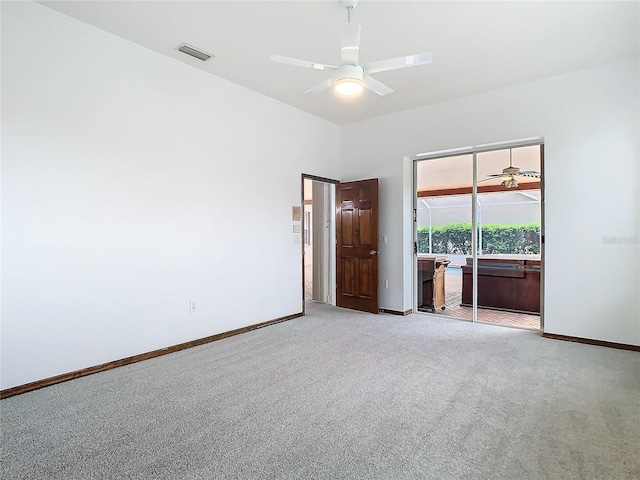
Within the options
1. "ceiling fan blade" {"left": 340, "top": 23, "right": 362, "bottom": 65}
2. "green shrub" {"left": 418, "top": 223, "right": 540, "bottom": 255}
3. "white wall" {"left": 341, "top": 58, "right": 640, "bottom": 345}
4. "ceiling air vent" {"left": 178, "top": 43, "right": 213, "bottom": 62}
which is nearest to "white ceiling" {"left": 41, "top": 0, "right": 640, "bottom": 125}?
"ceiling air vent" {"left": 178, "top": 43, "right": 213, "bottom": 62}

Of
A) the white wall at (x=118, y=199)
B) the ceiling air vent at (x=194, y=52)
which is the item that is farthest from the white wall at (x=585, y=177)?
the ceiling air vent at (x=194, y=52)

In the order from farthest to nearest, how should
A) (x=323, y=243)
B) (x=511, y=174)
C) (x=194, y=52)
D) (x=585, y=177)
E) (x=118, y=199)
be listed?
(x=323, y=243) → (x=511, y=174) → (x=585, y=177) → (x=194, y=52) → (x=118, y=199)

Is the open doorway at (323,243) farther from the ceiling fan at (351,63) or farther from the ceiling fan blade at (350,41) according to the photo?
the ceiling fan blade at (350,41)

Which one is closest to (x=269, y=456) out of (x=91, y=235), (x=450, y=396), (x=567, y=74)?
(x=450, y=396)

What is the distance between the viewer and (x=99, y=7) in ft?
9.47

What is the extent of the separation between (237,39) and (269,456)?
3.43 meters

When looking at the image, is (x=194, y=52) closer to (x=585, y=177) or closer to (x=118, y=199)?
(x=118, y=199)

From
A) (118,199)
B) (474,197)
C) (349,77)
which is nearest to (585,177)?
(474,197)

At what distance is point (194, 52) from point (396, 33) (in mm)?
2002

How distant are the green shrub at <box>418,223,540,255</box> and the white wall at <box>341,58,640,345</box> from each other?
0.46m

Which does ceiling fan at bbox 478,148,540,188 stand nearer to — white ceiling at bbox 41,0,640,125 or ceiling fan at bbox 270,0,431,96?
white ceiling at bbox 41,0,640,125

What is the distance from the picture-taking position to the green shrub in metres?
4.66

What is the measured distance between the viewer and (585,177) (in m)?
3.97

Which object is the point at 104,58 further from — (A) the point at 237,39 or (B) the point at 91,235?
(B) the point at 91,235
